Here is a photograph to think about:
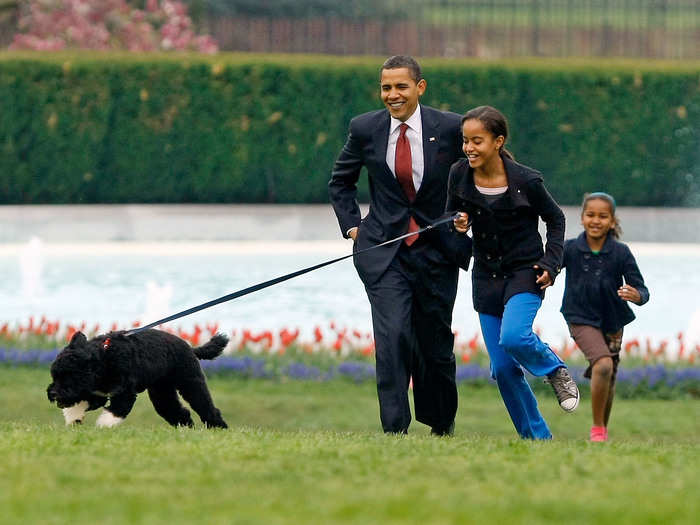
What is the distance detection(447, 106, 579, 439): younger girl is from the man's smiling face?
285 millimetres

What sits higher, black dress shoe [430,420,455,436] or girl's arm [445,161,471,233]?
girl's arm [445,161,471,233]

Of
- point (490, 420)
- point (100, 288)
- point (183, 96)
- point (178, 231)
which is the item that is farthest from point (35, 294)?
point (490, 420)

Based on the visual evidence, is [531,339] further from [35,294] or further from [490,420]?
[35,294]

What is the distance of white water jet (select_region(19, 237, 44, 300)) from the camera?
15469 millimetres

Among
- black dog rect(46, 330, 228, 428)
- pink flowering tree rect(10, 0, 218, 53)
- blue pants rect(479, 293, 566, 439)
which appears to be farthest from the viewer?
pink flowering tree rect(10, 0, 218, 53)

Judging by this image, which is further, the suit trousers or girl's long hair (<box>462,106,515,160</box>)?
the suit trousers

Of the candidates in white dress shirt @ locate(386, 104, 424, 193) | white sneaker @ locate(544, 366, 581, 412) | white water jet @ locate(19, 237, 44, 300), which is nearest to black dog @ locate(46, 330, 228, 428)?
white dress shirt @ locate(386, 104, 424, 193)

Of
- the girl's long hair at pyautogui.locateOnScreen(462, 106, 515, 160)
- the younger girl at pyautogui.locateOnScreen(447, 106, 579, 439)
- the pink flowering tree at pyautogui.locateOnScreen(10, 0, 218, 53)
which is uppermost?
the girl's long hair at pyautogui.locateOnScreen(462, 106, 515, 160)

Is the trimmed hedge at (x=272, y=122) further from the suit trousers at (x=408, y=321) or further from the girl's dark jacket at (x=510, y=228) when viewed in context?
the girl's dark jacket at (x=510, y=228)

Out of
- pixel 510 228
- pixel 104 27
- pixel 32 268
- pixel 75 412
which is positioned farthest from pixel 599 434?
pixel 104 27

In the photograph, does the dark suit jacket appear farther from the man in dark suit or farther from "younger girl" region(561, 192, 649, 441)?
"younger girl" region(561, 192, 649, 441)

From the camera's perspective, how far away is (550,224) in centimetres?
677

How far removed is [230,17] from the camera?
30.6m

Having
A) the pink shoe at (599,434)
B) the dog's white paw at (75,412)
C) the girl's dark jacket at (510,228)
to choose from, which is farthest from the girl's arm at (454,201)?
the dog's white paw at (75,412)
